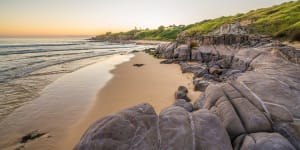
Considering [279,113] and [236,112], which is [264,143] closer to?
[236,112]

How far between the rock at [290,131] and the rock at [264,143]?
1.98 ft

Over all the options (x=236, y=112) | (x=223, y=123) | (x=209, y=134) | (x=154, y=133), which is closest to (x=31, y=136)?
(x=154, y=133)

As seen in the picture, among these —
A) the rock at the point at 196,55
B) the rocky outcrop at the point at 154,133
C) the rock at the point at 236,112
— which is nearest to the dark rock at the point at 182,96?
the rock at the point at 236,112

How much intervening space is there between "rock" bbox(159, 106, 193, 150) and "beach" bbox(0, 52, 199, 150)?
3388mm

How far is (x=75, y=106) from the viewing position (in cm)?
916

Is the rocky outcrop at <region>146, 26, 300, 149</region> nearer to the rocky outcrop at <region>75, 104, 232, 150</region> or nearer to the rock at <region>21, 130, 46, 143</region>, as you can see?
the rocky outcrop at <region>75, 104, 232, 150</region>

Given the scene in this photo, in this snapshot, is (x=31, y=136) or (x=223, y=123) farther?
(x=31, y=136)

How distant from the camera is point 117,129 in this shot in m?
3.71

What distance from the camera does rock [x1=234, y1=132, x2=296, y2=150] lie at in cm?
370

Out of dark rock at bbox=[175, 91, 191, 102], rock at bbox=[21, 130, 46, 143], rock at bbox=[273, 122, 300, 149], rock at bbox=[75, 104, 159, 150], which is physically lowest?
rock at bbox=[21, 130, 46, 143]

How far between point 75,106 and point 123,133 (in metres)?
6.28

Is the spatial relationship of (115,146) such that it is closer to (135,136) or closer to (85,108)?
(135,136)

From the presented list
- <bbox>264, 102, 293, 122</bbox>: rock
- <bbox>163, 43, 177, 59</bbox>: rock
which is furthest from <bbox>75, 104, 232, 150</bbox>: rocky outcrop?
<bbox>163, 43, 177, 59</bbox>: rock

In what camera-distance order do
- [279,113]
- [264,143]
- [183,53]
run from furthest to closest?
1. [183,53]
2. [279,113]
3. [264,143]
